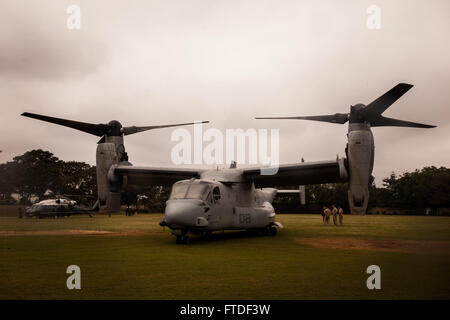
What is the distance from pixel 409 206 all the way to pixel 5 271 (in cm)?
7463

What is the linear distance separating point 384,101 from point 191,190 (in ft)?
25.1

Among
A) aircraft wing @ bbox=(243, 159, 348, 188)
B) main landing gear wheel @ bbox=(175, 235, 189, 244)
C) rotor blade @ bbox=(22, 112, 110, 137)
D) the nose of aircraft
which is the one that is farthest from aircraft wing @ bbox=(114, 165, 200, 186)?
main landing gear wheel @ bbox=(175, 235, 189, 244)

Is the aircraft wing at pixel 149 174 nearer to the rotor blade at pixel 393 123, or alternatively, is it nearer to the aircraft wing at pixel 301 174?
the aircraft wing at pixel 301 174

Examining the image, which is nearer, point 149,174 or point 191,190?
point 191,190

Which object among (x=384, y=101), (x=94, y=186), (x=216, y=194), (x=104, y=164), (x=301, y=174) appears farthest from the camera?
(x=94, y=186)

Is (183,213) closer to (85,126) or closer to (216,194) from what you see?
(216,194)

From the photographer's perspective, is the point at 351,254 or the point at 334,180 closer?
the point at 351,254

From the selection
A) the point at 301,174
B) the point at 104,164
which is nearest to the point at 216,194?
the point at 301,174

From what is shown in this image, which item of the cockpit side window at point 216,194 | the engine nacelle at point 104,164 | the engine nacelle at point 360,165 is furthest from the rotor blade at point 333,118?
the engine nacelle at point 104,164

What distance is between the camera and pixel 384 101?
499 inches

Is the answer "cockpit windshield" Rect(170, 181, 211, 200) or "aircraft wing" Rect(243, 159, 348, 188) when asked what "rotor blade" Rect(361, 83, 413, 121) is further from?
"cockpit windshield" Rect(170, 181, 211, 200)
